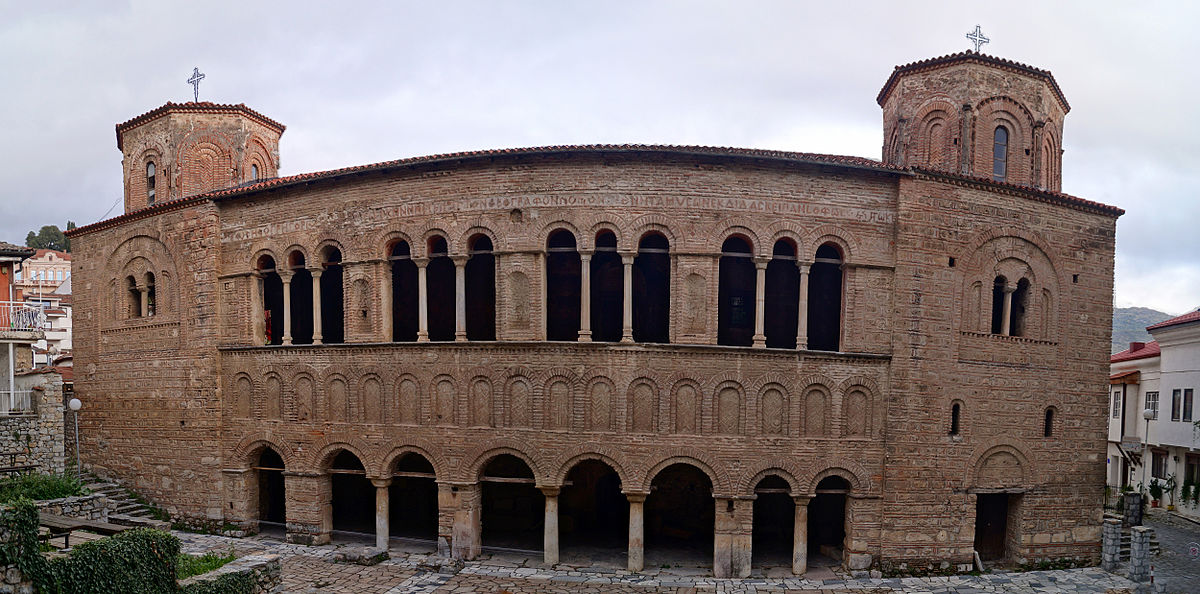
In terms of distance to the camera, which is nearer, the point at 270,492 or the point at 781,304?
the point at 781,304

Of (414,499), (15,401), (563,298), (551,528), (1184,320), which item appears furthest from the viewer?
(1184,320)

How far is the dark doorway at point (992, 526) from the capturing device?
1578 centimetres

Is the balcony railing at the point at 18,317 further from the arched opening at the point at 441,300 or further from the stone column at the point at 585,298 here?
the stone column at the point at 585,298

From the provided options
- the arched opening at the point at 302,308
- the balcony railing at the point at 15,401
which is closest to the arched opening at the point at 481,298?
the arched opening at the point at 302,308

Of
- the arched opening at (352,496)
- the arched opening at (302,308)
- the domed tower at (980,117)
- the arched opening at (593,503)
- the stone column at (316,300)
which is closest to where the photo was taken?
the stone column at (316,300)

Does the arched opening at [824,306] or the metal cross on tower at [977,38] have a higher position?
the metal cross on tower at [977,38]

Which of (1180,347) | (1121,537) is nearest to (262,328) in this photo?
(1121,537)

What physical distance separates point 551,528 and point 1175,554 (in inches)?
693

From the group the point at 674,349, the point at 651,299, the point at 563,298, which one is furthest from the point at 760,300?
the point at 563,298

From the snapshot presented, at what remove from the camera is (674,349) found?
46.7 feet

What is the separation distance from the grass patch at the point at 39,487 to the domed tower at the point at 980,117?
83.1 feet

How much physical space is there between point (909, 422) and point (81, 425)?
24.1m

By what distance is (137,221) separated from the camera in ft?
60.5

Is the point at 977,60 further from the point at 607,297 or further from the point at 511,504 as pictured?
the point at 511,504
